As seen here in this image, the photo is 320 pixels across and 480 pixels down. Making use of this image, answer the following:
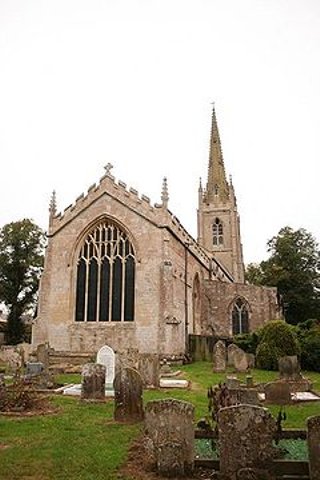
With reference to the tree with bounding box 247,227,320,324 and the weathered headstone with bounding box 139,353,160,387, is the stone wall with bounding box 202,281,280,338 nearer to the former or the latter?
the tree with bounding box 247,227,320,324

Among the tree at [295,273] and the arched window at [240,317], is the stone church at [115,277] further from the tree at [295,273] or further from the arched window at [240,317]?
the tree at [295,273]

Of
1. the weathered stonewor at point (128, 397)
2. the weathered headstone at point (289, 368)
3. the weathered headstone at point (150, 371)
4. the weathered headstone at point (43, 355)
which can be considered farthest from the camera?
the weathered headstone at point (43, 355)

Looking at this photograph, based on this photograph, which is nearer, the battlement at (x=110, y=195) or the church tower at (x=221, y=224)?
the battlement at (x=110, y=195)

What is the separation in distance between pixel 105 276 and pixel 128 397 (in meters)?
15.9

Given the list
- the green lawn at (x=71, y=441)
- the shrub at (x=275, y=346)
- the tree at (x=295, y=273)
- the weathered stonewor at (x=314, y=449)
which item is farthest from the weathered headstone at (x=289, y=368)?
the tree at (x=295, y=273)

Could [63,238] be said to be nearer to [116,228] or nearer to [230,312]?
[116,228]

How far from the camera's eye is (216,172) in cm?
5700

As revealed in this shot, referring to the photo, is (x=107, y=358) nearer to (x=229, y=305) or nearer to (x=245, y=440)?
(x=245, y=440)

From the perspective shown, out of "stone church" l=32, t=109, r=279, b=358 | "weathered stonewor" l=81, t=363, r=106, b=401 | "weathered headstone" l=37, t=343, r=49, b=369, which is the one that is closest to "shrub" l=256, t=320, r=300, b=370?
"stone church" l=32, t=109, r=279, b=358

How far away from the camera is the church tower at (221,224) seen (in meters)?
52.4

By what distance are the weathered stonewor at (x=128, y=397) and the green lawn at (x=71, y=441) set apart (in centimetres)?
31

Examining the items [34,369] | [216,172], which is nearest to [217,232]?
[216,172]

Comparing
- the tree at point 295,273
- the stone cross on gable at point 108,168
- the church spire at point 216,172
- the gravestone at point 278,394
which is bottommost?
the gravestone at point 278,394

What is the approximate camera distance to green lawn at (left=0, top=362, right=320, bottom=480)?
18.4 ft
